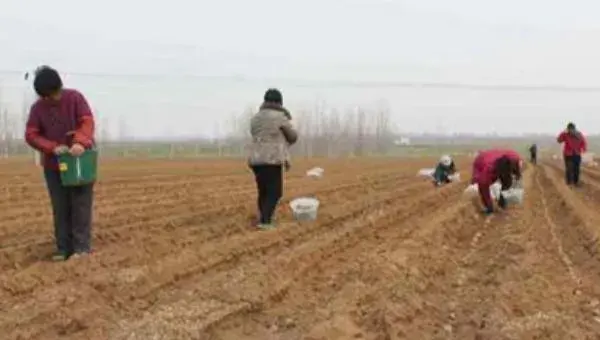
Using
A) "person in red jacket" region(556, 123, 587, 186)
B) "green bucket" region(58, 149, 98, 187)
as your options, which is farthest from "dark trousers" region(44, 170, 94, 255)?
"person in red jacket" region(556, 123, 587, 186)

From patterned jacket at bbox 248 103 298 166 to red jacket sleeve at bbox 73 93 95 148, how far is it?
2678 mm

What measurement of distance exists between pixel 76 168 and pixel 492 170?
6.81m

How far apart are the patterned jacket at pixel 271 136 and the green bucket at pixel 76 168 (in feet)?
9.05

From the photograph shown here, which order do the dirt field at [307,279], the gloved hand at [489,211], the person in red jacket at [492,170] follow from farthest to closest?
1. the gloved hand at [489,211]
2. the person in red jacket at [492,170]
3. the dirt field at [307,279]

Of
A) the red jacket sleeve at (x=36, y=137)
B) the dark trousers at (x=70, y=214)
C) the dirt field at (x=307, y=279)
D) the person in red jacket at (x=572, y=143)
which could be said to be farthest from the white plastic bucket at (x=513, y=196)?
the red jacket sleeve at (x=36, y=137)

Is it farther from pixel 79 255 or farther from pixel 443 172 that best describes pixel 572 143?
pixel 79 255

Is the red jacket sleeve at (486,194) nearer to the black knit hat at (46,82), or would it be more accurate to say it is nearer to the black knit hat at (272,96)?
the black knit hat at (272,96)

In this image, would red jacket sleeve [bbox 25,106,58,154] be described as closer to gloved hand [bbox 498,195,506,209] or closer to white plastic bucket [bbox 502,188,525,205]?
gloved hand [bbox 498,195,506,209]

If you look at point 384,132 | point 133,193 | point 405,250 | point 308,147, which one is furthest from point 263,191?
point 384,132

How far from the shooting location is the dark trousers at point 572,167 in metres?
19.8

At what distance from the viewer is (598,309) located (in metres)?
5.38

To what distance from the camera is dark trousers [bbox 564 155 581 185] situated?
1977 cm

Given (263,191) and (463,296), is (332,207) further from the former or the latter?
(463,296)

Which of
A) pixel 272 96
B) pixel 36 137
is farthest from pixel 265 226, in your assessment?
pixel 36 137
